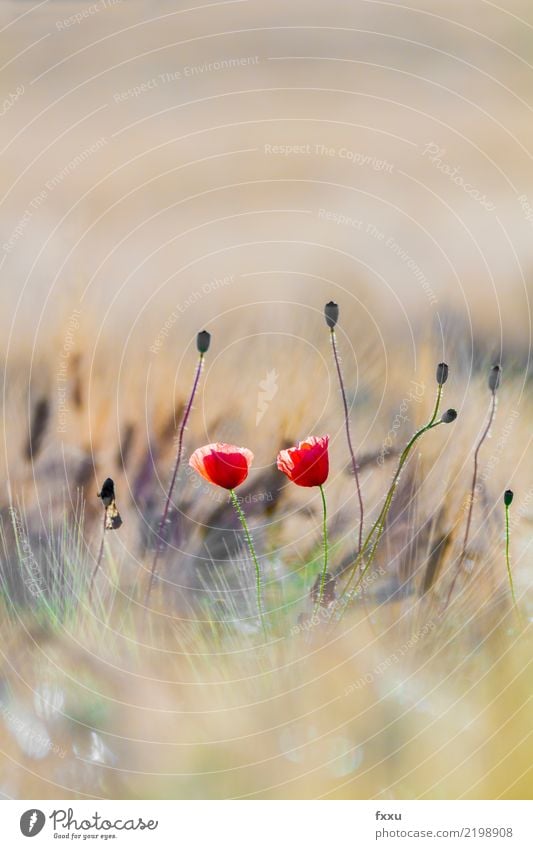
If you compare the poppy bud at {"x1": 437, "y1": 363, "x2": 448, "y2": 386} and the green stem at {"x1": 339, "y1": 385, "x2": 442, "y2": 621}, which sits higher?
the poppy bud at {"x1": 437, "y1": 363, "x2": 448, "y2": 386}

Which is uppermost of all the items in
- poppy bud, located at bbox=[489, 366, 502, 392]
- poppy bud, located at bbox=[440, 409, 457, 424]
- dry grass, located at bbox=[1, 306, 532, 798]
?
poppy bud, located at bbox=[489, 366, 502, 392]

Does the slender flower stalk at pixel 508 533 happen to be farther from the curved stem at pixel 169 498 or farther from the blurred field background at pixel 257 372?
the curved stem at pixel 169 498

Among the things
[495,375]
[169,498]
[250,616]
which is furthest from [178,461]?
[495,375]

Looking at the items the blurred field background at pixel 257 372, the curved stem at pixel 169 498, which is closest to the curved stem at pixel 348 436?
the blurred field background at pixel 257 372

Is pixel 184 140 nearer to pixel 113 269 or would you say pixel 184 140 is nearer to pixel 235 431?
pixel 113 269

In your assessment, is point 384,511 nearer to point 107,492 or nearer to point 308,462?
point 308,462

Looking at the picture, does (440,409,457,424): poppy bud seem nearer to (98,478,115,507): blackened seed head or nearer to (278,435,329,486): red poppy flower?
(278,435,329,486): red poppy flower

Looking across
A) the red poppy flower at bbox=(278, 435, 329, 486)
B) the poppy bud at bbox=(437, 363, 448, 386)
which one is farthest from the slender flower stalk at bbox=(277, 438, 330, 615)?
the poppy bud at bbox=(437, 363, 448, 386)
